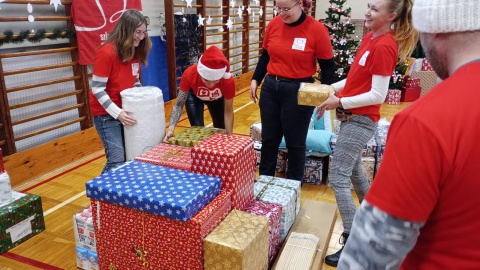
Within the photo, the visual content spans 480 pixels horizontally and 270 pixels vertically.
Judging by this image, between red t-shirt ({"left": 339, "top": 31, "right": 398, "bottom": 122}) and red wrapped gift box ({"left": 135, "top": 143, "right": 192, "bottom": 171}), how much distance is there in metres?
0.89

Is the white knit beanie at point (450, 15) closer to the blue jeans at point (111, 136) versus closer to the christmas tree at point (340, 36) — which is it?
the blue jeans at point (111, 136)

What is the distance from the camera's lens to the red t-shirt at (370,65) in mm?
1806

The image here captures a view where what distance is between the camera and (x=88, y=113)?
4.09m

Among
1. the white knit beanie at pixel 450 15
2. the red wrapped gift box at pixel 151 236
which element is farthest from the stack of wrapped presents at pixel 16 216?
the white knit beanie at pixel 450 15

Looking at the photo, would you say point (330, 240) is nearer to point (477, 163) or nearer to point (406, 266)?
point (406, 266)

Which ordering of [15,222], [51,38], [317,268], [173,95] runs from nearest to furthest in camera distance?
[317,268] → [15,222] → [51,38] → [173,95]

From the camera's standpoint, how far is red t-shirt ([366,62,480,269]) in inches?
23.2

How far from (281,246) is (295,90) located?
0.99 m

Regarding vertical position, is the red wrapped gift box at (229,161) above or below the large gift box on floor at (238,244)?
above

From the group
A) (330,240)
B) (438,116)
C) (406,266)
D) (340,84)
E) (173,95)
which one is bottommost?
(330,240)

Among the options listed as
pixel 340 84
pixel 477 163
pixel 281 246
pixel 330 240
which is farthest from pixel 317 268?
pixel 477 163

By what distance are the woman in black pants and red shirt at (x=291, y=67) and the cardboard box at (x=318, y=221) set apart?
330 mm

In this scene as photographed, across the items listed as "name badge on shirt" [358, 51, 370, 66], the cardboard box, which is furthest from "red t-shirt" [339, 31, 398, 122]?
the cardboard box

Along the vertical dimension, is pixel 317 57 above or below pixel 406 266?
above
